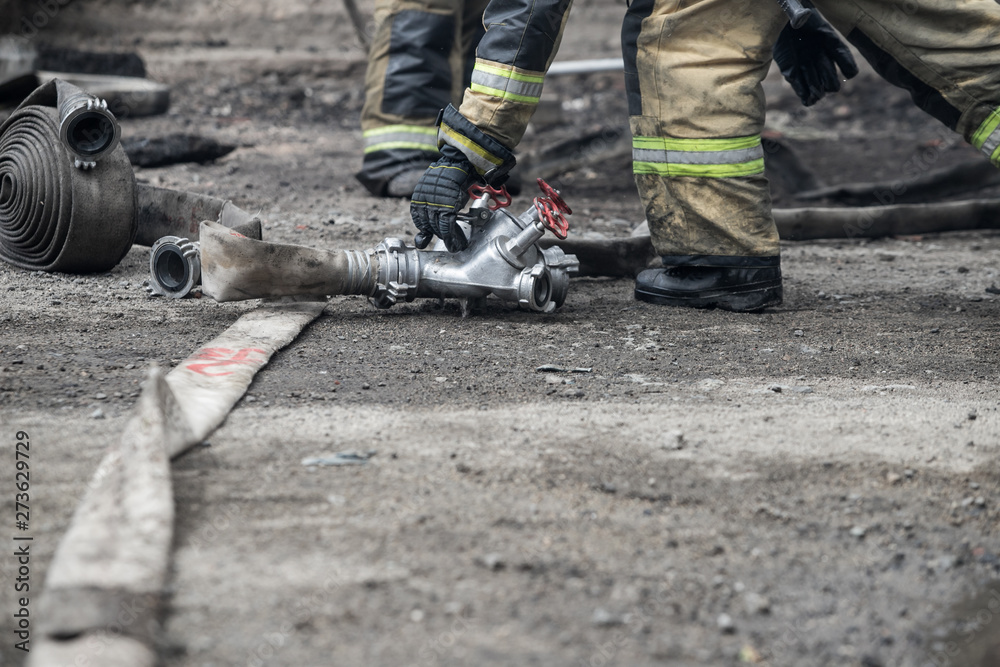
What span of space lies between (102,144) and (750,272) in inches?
78.2

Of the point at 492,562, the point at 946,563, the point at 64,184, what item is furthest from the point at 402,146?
the point at 946,563

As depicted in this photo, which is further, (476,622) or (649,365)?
(649,365)

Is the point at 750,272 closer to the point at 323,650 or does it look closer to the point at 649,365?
the point at 649,365

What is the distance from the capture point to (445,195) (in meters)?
2.58

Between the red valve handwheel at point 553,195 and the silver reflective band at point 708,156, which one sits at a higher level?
the silver reflective band at point 708,156

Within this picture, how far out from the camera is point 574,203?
4.57 meters

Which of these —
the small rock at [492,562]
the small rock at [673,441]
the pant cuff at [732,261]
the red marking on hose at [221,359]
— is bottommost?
the small rock at [492,562]

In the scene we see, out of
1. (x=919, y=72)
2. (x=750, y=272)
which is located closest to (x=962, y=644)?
(x=750, y=272)

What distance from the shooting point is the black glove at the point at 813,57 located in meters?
3.11

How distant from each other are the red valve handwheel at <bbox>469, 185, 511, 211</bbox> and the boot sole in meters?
0.61

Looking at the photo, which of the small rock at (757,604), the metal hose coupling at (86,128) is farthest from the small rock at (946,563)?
the metal hose coupling at (86,128)

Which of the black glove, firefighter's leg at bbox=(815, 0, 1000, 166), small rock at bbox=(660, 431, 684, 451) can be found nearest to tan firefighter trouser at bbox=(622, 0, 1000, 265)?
firefighter's leg at bbox=(815, 0, 1000, 166)

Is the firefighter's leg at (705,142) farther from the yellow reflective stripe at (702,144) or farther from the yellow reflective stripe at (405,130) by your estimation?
the yellow reflective stripe at (405,130)

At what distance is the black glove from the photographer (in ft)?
10.2
